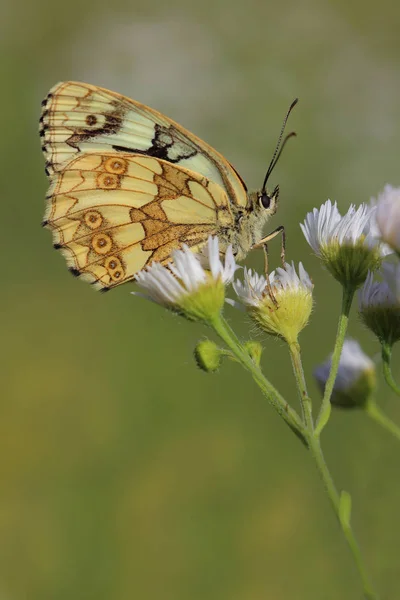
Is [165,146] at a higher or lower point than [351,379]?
higher

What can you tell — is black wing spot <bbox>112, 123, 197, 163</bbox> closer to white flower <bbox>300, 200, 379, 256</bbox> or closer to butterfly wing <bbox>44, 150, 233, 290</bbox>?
butterfly wing <bbox>44, 150, 233, 290</bbox>

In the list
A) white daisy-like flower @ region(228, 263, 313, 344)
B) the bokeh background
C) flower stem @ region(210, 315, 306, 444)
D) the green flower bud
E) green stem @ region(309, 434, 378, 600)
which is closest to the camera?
green stem @ region(309, 434, 378, 600)

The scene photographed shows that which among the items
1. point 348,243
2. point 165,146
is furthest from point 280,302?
point 165,146

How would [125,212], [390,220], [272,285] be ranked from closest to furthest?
[390,220] < [272,285] < [125,212]

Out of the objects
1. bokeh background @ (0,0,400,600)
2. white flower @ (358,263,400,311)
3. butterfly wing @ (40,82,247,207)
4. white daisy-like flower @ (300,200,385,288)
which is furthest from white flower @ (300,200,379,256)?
bokeh background @ (0,0,400,600)

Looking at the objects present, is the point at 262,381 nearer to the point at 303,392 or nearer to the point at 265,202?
the point at 303,392

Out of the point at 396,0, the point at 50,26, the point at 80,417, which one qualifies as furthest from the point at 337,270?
the point at 396,0
